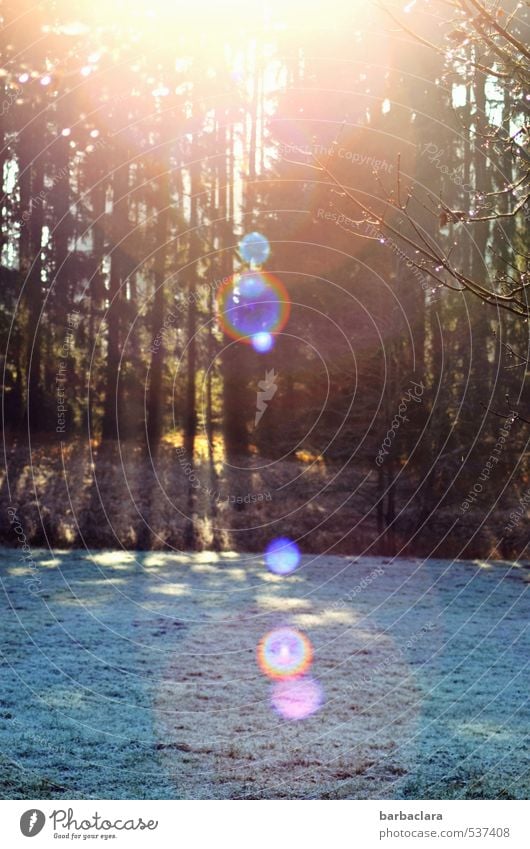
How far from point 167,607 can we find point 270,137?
1101 cm

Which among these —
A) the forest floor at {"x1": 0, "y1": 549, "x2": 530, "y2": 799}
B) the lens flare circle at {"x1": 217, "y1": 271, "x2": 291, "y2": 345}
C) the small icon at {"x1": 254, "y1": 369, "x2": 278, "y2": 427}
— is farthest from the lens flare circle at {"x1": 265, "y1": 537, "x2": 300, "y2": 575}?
the lens flare circle at {"x1": 217, "y1": 271, "x2": 291, "y2": 345}

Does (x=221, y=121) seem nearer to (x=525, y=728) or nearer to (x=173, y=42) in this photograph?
(x=173, y=42)

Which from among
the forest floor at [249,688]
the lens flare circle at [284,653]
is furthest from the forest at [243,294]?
the lens flare circle at [284,653]

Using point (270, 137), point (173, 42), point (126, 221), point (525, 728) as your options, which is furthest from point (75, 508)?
point (525, 728)

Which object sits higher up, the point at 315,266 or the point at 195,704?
the point at 315,266

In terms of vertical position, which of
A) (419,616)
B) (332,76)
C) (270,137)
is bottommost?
(419,616)

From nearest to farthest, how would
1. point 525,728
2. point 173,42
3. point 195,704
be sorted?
point 525,728
point 195,704
point 173,42

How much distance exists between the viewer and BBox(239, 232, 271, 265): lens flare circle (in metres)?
19.0

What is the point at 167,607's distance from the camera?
11.3m

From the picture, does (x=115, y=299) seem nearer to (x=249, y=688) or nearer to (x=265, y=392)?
(x=265, y=392)

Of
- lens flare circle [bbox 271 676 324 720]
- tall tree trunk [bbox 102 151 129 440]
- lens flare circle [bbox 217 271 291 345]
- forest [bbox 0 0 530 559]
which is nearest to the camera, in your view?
lens flare circle [bbox 271 676 324 720]

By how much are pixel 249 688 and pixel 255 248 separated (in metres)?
13.1

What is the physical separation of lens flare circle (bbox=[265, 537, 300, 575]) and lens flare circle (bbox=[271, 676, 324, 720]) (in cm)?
630
